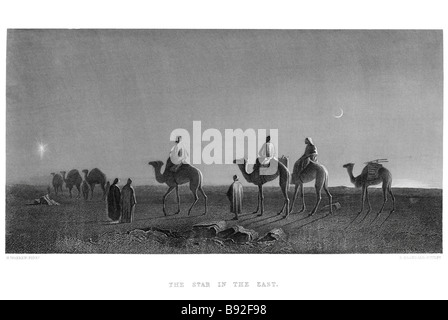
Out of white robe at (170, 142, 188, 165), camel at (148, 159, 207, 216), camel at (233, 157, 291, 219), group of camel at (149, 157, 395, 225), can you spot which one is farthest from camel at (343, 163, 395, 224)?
white robe at (170, 142, 188, 165)

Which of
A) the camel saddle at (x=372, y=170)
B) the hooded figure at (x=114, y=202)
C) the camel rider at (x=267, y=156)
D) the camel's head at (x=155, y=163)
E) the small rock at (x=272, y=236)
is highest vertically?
the camel rider at (x=267, y=156)

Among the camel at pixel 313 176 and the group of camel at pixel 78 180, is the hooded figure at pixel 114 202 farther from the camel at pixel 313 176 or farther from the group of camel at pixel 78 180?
the camel at pixel 313 176

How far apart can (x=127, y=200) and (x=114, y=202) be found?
19cm

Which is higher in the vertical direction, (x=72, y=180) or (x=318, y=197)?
(x=72, y=180)

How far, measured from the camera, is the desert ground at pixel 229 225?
7652mm

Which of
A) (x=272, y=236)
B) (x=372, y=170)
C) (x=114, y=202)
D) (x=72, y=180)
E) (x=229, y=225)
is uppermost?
(x=372, y=170)

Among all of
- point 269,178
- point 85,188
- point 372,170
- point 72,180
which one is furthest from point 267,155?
point 72,180

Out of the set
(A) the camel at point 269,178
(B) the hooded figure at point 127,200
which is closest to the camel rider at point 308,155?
(A) the camel at point 269,178

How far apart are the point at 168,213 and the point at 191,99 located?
1.63 metres

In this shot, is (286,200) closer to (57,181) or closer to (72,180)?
(72,180)

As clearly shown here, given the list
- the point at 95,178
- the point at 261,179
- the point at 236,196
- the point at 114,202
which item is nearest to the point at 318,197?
the point at 261,179

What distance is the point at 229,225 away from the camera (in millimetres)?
7672

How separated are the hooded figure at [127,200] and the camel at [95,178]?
0.93 feet

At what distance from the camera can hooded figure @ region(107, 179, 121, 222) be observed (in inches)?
301
